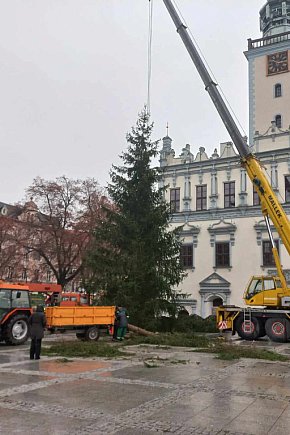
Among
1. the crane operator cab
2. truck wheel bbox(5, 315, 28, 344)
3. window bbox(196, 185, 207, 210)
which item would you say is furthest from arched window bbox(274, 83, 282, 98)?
truck wheel bbox(5, 315, 28, 344)

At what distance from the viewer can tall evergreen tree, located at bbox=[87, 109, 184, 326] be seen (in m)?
25.1

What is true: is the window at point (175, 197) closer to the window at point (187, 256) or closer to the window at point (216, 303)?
the window at point (187, 256)

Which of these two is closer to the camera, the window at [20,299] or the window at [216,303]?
the window at [20,299]

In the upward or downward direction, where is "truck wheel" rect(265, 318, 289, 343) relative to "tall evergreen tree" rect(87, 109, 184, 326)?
downward

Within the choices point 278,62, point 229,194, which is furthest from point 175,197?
point 278,62

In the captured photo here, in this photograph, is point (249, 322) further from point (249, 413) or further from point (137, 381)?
point (249, 413)

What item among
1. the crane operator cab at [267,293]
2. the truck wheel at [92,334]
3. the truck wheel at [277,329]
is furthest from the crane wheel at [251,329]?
the truck wheel at [92,334]

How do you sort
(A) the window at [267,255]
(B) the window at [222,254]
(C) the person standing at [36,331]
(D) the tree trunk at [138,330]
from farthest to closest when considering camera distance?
(B) the window at [222,254], (A) the window at [267,255], (D) the tree trunk at [138,330], (C) the person standing at [36,331]

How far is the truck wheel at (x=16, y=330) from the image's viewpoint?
1964 cm

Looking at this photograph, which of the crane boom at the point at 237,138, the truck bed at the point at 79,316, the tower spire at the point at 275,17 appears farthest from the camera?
the tower spire at the point at 275,17

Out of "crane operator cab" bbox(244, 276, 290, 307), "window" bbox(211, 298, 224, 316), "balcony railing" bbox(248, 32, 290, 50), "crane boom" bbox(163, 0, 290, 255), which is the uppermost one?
"balcony railing" bbox(248, 32, 290, 50)

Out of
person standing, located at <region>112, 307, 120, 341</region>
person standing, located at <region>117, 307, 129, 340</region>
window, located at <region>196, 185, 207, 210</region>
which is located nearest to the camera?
person standing, located at <region>117, 307, 129, 340</region>

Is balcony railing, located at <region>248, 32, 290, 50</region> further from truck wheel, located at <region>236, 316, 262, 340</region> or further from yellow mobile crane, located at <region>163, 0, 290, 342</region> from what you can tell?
truck wheel, located at <region>236, 316, 262, 340</region>

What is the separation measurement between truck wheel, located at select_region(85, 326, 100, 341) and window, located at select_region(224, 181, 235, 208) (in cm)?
2052
